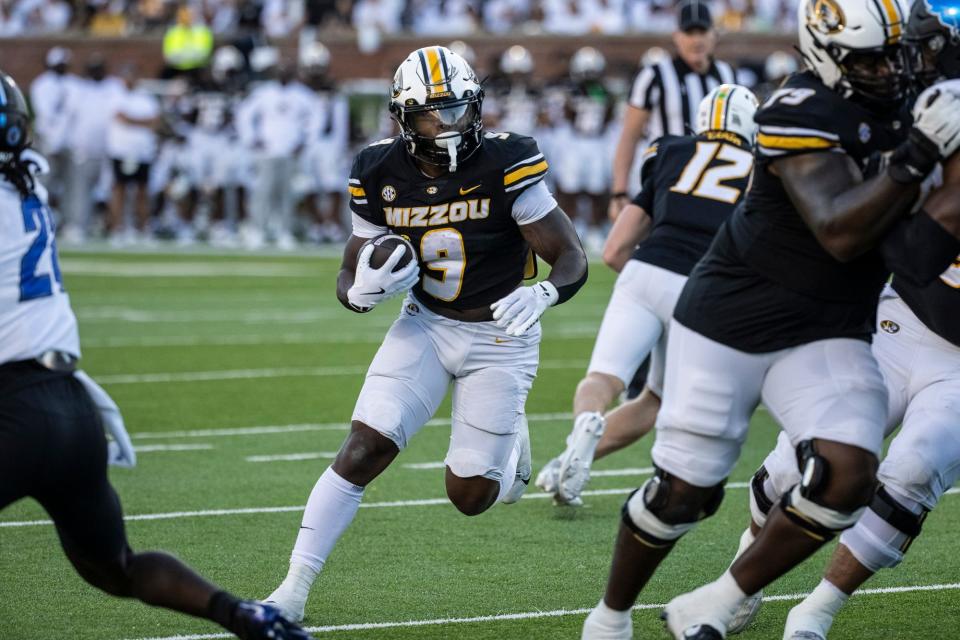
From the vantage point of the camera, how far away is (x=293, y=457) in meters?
7.05

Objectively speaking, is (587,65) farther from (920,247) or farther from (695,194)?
(920,247)

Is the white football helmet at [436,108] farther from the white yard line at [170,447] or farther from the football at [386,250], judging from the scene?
the white yard line at [170,447]

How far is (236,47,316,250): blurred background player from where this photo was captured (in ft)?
58.5

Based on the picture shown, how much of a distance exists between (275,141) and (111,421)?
1435 centimetres

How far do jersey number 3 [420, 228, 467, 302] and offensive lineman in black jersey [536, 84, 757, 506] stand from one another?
1116 mm

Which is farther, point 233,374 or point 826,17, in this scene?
point 233,374

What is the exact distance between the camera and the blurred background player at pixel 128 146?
18609mm

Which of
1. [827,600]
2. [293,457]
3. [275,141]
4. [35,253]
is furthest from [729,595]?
[275,141]

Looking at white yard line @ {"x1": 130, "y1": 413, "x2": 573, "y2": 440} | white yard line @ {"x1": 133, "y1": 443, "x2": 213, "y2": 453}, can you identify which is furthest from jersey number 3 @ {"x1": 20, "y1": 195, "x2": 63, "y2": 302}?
white yard line @ {"x1": 130, "y1": 413, "x2": 573, "y2": 440}

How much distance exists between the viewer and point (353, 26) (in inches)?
977

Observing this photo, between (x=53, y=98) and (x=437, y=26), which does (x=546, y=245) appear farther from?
(x=437, y=26)

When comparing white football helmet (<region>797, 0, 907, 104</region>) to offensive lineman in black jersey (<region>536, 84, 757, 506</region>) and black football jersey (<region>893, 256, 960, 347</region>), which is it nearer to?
black football jersey (<region>893, 256, 960, 347</region>)

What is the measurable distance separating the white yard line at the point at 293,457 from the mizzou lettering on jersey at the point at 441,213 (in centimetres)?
254

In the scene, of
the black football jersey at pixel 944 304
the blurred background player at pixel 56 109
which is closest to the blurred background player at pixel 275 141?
the blurred background player at pixel 56 109
